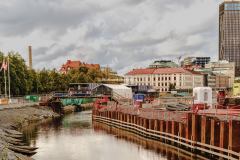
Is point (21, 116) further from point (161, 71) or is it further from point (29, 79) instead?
point (161, 71)

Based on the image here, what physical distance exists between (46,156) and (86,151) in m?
3.83

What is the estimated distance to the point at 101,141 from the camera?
29.9 metres

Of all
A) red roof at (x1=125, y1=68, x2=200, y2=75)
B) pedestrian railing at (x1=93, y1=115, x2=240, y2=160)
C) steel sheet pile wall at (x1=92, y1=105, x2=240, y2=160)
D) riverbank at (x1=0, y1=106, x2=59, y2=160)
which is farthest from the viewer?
red roof at (x1=125, y1=68, x2=200, y2=75)

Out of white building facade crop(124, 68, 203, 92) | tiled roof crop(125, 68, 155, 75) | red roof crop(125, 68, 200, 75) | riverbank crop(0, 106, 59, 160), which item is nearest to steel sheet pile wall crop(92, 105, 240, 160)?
riverbank crop(0, 106, 59, 160)

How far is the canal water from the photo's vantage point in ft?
77.4

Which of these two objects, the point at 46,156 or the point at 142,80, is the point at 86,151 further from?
the point at 142,80

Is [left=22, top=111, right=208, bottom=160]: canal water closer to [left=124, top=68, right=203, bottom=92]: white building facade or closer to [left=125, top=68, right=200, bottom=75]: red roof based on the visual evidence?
[left=124, top=68, right=203, bottom=92]: white building facade

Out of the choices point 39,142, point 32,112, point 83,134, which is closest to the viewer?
point 39,142

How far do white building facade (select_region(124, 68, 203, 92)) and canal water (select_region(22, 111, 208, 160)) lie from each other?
103 m

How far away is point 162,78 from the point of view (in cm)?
13862

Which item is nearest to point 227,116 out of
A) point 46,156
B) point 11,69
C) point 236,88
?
point 46,156

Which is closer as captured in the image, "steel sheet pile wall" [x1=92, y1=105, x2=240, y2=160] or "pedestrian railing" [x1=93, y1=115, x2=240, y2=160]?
"steel sheet pile wall" [x1=92, y1=105, x2=240, y2=160]

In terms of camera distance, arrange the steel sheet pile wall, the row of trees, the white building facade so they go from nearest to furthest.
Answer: the steel sheet pile wall < the row of trees < the white building facade

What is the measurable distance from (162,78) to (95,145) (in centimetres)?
11370
